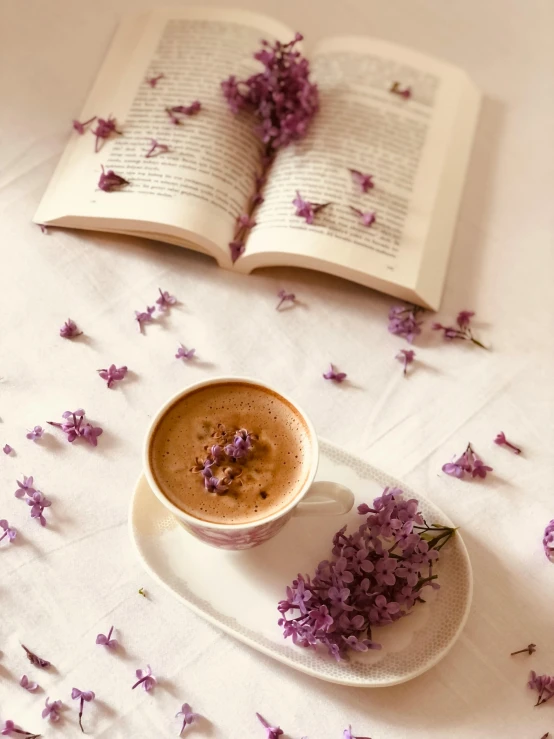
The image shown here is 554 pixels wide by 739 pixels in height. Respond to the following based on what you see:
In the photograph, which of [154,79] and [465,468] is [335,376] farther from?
[154,79]

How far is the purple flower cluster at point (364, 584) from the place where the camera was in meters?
0.72

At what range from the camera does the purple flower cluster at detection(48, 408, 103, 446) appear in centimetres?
88

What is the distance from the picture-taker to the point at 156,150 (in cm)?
109

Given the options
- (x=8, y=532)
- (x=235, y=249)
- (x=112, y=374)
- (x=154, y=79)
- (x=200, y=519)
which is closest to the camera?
(x=200, y=519)

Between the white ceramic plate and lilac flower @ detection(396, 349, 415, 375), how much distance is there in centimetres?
19

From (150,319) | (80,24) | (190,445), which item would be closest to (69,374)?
(150,319)

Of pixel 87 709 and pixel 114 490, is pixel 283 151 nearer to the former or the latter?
pixel 114 490

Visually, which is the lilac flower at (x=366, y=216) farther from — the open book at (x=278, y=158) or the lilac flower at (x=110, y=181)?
the lilac flower at (x=110, y=181)

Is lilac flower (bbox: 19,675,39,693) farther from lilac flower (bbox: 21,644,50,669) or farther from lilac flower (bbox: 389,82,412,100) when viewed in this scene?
lilac flower (bbox: 389,82,412,100)

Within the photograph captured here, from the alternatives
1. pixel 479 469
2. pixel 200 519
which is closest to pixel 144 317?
pixel 200 519

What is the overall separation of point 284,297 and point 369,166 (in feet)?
0.83

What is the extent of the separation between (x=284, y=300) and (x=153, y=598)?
43cm

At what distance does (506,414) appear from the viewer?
3.08 feet

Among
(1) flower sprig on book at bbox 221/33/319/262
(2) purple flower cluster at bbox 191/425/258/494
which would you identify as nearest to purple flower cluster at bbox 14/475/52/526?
(2) purple flower cluster at bbox 191/425/258/494
